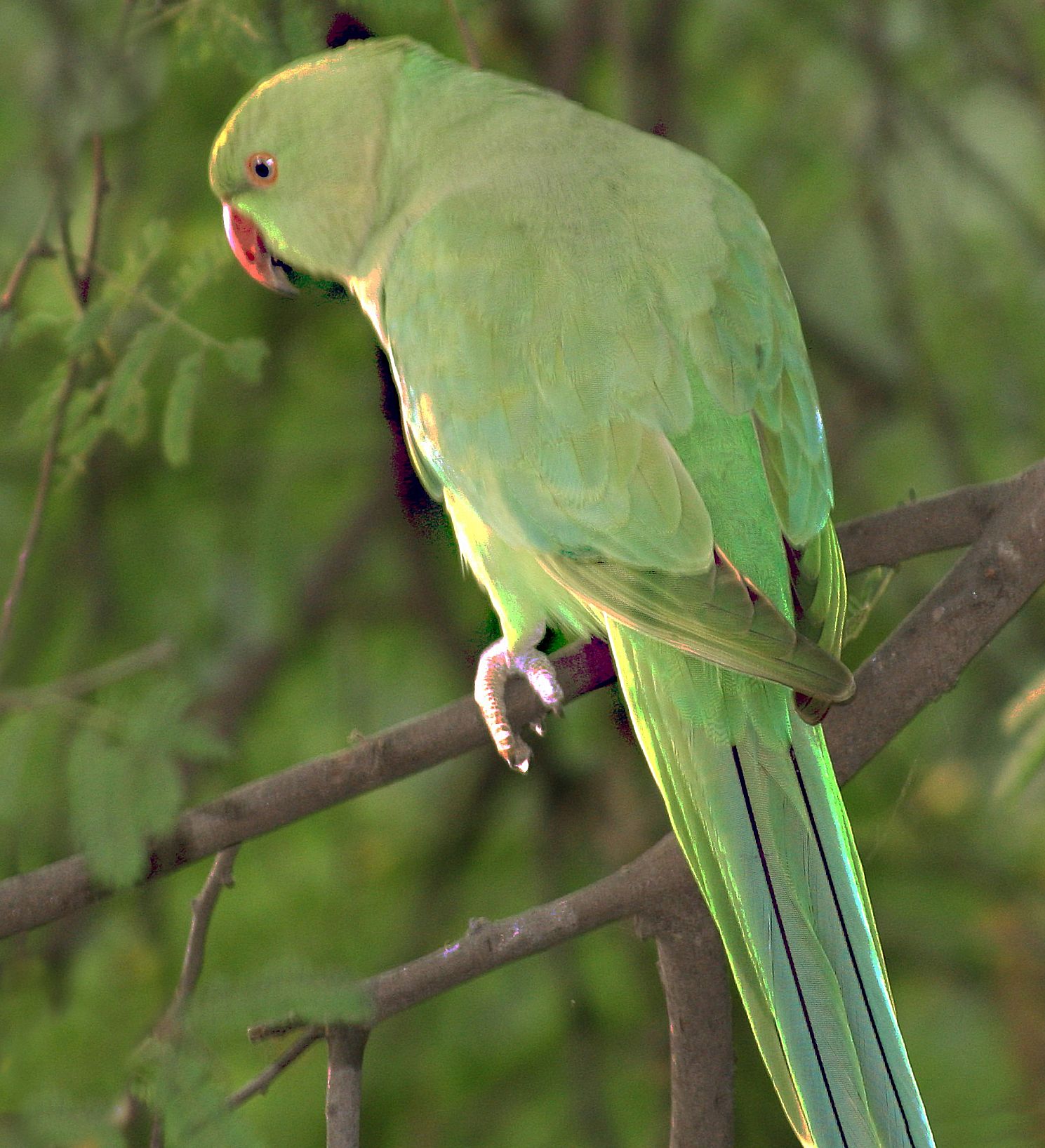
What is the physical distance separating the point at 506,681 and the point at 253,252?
1.01 m

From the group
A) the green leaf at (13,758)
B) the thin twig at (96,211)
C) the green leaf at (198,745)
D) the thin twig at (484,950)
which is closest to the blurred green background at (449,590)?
the thin twig at (96,211)

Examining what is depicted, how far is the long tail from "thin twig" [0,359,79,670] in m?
0.96

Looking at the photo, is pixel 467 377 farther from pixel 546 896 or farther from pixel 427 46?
pixel 546 896

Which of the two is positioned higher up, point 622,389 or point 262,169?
point 622,389

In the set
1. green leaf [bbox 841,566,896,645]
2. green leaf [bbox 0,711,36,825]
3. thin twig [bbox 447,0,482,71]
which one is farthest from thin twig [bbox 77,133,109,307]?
green leaf [bbox 841,566,896,645]

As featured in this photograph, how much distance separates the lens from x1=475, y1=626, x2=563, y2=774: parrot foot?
76.0 inches

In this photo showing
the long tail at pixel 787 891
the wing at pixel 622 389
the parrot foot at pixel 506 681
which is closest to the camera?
the long tail at pixel 787 891

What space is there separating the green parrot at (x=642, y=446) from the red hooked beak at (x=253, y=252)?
108 mm

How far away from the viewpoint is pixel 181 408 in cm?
229

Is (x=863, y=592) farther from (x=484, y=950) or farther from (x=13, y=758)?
(x=13, y=758)

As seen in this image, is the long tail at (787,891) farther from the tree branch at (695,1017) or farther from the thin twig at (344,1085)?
the thin twig at (344,1085)

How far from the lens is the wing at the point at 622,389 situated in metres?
1.82

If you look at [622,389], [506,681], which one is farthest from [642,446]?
[506,681]

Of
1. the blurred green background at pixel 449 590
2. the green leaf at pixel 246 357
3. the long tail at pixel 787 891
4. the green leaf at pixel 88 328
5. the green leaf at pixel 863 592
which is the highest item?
the long tail at pixel 787 891
